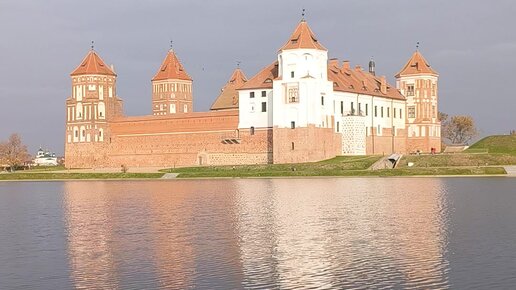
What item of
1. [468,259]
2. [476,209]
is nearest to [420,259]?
[468,259]

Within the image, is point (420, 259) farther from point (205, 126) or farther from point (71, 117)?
point (71, 117)

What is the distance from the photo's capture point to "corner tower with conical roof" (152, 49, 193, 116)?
92125mm

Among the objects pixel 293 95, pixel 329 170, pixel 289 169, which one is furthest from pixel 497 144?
pixel 289 169

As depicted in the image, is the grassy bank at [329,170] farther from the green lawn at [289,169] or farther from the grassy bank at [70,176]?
the grassy bank at [70,176]

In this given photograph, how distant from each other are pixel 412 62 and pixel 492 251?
68.3 m

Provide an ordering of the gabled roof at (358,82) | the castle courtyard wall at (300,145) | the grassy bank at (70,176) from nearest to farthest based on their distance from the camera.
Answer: the grassy bank at (70,176)
the castle courtyard wall at (300,145)
the gabled roof at (358,82)

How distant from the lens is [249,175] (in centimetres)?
6003

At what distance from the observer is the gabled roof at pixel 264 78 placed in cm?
7144

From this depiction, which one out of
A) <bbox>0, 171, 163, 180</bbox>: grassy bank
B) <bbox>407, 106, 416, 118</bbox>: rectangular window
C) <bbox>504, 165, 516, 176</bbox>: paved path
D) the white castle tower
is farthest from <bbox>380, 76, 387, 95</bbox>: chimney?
<bbox>0, 171, 163, 180</bbox>: grassy bank

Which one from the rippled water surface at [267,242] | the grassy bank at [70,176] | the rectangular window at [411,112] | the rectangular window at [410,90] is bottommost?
the rippled water surface at [267,242]

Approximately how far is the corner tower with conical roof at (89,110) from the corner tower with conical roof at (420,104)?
29850 mm

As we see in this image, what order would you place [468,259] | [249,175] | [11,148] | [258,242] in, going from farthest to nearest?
[11,148] < [249,175] < [258,242] < [468,259]

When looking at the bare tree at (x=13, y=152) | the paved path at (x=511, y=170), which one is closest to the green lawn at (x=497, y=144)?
the paved path at (x=511, y=170)

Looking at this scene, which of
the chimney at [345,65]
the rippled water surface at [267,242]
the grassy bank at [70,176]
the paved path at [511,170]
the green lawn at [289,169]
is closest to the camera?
the rippled water surface at [267,242]
